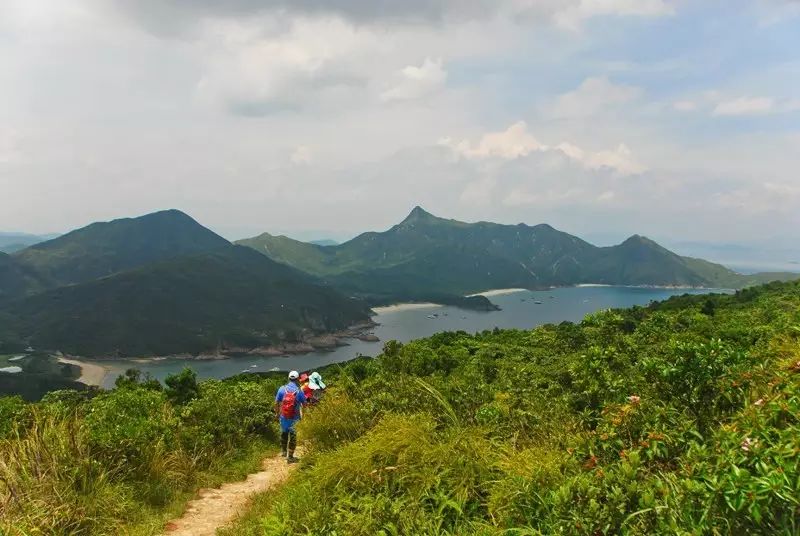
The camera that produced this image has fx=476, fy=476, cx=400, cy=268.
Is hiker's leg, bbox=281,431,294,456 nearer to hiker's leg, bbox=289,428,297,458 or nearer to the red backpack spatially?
hiker's leg, bbox=289,428,297,458

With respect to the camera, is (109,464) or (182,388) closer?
(109,464)

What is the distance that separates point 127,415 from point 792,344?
11136mm

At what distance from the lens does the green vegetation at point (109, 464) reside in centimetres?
675

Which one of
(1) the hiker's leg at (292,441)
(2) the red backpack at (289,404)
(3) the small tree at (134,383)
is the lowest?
(3) the small tree at (134,383)

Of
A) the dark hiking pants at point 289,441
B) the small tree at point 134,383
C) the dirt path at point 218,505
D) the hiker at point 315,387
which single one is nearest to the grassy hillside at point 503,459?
the dirt path at point 218,505

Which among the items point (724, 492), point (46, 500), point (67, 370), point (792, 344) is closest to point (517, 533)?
point (724, 492)

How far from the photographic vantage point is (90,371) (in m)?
138

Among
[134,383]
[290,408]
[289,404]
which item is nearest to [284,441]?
[290,408]

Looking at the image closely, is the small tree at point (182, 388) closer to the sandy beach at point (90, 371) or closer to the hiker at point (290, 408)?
the hiker at point (290, 408)

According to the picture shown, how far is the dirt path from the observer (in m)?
7.91

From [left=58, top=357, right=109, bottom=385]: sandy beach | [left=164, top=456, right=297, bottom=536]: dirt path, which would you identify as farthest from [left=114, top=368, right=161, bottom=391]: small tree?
[left=58, top=357, right=109, bottom=385]: sandy beach

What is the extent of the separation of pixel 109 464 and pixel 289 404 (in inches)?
182

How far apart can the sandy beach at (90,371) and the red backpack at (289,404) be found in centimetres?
13683

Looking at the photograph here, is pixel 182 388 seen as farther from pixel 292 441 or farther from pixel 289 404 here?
pixel 289 404
